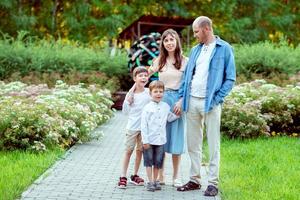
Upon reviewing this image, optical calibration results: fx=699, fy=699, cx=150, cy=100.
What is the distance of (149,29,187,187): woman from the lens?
8930 millimetres

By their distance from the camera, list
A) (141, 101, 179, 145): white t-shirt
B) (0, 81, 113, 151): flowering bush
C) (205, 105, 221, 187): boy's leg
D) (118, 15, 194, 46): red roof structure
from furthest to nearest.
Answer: (118, 15, 194, 46): red roof structure
(0, 81, 113, 151): flowering bush
(141, 101, 179, 145): white t-shirt
(205, 105, 221, 187): boy's leg

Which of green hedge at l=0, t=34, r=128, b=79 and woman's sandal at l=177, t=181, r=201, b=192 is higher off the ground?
green hedge at l=0, t=34, r=128, b=79

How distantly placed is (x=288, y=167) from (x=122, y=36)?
22.5m

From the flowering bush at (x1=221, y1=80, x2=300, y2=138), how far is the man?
17.7ft

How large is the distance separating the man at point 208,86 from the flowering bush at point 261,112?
17.7ft

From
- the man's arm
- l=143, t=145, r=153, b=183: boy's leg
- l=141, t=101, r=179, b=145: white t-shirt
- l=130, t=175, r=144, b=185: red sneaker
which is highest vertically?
the man's arm

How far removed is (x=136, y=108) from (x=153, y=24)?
20.5 m

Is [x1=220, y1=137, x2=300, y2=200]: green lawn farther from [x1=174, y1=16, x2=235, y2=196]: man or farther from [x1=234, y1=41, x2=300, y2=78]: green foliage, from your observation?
[x1=234, y1=41, x2=300, y2=78]: green foliage

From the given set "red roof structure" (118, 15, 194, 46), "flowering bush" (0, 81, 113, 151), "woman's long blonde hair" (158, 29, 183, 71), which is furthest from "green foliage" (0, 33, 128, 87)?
"woman's long blonde hair" (158, 29, 183, 71)

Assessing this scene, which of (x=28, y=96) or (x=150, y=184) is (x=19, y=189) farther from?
(x=28, y=96)

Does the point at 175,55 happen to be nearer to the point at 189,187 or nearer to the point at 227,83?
the point at 227,83

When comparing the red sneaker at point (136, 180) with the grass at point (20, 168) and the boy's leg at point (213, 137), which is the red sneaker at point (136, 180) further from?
the grass at point (20, 168)

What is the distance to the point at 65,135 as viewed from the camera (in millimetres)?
12852

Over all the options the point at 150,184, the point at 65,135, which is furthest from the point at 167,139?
the point at 65,135
